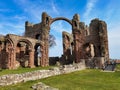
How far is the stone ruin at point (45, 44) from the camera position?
33844mm

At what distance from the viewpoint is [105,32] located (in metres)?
37.8

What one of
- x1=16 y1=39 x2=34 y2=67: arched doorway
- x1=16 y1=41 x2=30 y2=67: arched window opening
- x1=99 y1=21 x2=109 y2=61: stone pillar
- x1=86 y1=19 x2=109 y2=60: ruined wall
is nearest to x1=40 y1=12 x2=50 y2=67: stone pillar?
x1=16 y1=39 x2=34 y2=67: arched doorway

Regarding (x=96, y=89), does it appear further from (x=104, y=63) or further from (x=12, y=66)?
(x=12, y=66)

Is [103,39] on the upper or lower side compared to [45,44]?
upper

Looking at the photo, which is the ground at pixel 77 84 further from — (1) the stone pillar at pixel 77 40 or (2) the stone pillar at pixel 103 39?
(1) the stone pillar at pixel 77 40

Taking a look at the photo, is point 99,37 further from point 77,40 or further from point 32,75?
point 32,75

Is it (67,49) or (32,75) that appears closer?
(32,75)

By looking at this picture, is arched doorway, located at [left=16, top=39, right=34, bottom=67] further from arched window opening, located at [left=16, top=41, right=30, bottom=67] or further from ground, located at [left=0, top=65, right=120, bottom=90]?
ground, located at [left=0, top=65, right=120, bottom=90]

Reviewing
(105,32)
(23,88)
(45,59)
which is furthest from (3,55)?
(23,88)

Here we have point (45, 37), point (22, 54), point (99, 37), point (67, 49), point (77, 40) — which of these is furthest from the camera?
point (67, 49)

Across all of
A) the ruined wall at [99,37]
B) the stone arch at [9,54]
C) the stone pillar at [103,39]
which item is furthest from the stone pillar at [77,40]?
the stone arch at [9,54]

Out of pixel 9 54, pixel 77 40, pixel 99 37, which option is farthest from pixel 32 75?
pixel 77 40

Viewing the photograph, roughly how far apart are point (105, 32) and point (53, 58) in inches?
689

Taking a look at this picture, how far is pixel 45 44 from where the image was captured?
40.4 m
